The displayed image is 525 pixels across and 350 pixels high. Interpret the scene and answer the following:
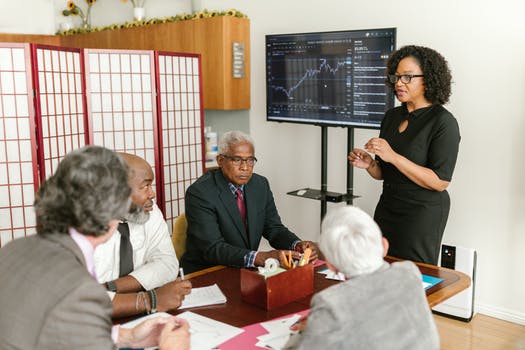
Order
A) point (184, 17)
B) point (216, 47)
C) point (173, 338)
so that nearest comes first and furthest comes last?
point (173, 338) → point (216, 47) → point (184, 17)

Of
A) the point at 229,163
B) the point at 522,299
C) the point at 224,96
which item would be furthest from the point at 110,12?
the point at 522,299

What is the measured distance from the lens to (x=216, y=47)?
4.46m

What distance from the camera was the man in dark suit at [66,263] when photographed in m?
1.16

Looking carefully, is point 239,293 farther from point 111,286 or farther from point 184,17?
point 184,17

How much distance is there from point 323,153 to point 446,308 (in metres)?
1.25

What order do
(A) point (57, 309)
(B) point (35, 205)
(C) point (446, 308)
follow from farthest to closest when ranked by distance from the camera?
(C) point (446, 308) < (B) point (35, 205) < (A) point (57, 309)

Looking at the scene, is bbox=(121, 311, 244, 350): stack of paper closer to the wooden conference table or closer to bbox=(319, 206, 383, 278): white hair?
the wooden conference table

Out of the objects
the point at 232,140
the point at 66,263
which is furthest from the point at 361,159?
the point at 66,263

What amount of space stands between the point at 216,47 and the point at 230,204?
225cm

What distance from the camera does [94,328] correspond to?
1202 mm

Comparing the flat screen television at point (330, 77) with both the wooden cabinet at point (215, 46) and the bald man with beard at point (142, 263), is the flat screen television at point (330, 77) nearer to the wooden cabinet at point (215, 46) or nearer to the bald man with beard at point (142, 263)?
the wooden cabinet at point (215, 46)

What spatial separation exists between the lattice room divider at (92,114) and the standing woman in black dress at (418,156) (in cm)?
170

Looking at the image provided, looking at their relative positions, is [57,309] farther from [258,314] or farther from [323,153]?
[323,153]

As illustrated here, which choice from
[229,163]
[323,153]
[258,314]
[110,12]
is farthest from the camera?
[110,12]
